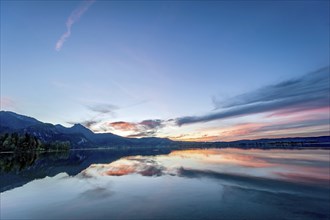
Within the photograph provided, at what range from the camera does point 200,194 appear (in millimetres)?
31922

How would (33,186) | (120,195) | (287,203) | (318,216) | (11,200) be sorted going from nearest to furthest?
(318,216) < (287,203) < (11,200) < (120,195) < (33,186)

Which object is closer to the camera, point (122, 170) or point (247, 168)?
point (247, 168)

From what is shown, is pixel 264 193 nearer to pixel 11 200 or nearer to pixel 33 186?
pixel 11 200

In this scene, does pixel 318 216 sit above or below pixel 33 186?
above

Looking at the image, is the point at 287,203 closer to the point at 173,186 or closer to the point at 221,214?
the point at 221,214

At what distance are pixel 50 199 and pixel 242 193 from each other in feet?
82.9

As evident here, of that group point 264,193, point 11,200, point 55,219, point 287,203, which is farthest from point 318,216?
point 11,200

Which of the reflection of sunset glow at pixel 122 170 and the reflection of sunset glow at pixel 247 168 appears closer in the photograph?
Result: the reflection of sunset glow at pixel 247 168

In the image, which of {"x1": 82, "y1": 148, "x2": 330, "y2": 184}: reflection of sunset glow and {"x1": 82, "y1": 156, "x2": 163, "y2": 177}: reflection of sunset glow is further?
{"x1": 82, "y1": 156, "x2": 163, "y2": 177}: reflection of sunset glow

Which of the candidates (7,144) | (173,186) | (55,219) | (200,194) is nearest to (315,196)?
(200,194)

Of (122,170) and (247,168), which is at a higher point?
(247,168)

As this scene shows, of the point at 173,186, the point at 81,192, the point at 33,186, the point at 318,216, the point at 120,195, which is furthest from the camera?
the point at 33,186

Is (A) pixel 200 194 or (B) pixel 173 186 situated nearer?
(A) pixel 200 194

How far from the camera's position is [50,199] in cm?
3194
